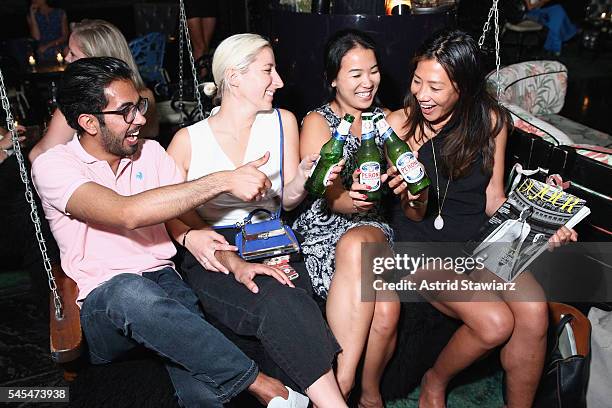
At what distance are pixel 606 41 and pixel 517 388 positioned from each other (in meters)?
8.26

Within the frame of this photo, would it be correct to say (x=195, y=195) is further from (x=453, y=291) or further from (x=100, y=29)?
(x=100, y=29)

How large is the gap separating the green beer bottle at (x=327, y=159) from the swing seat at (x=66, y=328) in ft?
3.08

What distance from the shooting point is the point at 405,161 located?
1.88 meters

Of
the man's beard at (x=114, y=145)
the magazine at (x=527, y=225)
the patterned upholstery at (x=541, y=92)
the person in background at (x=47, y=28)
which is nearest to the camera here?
the man's beard at (x=114, y=145)

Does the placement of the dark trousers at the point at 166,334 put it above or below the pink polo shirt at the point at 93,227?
below

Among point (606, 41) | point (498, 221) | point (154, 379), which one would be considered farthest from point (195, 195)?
point (606, 41)

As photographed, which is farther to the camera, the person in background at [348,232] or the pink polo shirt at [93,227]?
the person in background at [348,232]

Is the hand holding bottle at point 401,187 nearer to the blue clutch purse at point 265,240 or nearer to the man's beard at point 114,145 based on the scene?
the blue clutch purse at point 265,240

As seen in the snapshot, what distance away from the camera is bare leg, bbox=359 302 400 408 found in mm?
1966

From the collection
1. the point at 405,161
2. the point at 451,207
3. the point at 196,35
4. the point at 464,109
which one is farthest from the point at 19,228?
the point at 196,35

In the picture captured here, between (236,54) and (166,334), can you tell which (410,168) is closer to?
(236,54)

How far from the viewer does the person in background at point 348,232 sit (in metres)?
1.94

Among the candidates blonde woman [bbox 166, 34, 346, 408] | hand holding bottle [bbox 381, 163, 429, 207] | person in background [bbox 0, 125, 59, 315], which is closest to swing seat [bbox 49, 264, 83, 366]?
person in background [bbox 0, 125, 59, 315]

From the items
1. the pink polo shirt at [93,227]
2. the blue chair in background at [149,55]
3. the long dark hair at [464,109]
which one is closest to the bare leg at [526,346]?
the long dark hair at [464,109]
